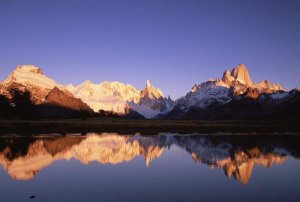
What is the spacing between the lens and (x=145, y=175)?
3616 cm

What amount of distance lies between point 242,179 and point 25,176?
19.7 meters

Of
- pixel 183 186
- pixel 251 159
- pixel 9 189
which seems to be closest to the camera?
pixel 9 189

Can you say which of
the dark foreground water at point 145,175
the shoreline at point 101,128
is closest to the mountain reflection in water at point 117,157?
the dark foreground water at point 145,175

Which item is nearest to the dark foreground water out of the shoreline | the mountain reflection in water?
the mountain reflection in water

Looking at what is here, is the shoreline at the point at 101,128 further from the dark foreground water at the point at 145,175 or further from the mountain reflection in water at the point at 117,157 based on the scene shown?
the dark foreground water at the point at 145,175

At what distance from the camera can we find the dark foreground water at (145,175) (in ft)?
88.9

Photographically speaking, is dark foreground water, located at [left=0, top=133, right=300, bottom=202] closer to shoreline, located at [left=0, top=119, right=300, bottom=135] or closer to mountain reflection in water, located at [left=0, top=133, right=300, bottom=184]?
mountain reflection in water, located at [left=0, top=133, right=300, bottom=184]

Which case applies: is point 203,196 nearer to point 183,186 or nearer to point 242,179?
point 183,186

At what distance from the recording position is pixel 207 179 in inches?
1357

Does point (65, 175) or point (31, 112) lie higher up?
point (31, 112)

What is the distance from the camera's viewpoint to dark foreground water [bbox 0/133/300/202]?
27.1 metres

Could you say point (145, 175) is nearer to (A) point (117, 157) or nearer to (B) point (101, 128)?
(A) point (117, 157)

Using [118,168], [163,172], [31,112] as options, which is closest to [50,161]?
[118,168]

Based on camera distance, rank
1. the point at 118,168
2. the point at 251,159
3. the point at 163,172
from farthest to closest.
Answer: the point at 251,159
the point at 118,168
the point at 163,172
